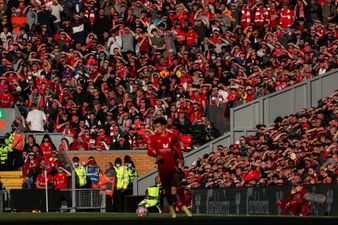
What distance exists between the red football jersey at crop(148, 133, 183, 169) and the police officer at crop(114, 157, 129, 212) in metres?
10.4

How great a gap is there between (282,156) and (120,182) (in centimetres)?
644

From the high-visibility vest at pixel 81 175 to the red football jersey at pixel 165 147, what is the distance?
40.4 feet

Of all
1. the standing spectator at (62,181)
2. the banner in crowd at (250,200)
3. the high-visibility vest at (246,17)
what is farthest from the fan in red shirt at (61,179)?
the high-visibility vest at (246,17)

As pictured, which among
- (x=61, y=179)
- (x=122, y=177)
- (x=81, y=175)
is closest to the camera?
(x=122, y=177)

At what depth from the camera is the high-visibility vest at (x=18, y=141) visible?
4381 centimetres

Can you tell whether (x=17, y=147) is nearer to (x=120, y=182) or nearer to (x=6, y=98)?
(x=6, y=98)

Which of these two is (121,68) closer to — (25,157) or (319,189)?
(25,157)

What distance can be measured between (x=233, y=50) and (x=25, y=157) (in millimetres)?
8231

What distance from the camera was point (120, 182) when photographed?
42.4 metres

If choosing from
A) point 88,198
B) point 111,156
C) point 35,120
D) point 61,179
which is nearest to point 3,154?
point 35,120

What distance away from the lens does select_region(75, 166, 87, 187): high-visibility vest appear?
43.3 m

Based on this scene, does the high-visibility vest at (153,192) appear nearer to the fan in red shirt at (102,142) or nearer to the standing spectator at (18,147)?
the fan in red shirt at (102,142)

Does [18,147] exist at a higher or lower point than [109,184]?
higher

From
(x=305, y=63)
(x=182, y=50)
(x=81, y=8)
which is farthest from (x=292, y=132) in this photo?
(x=81, y=8)
